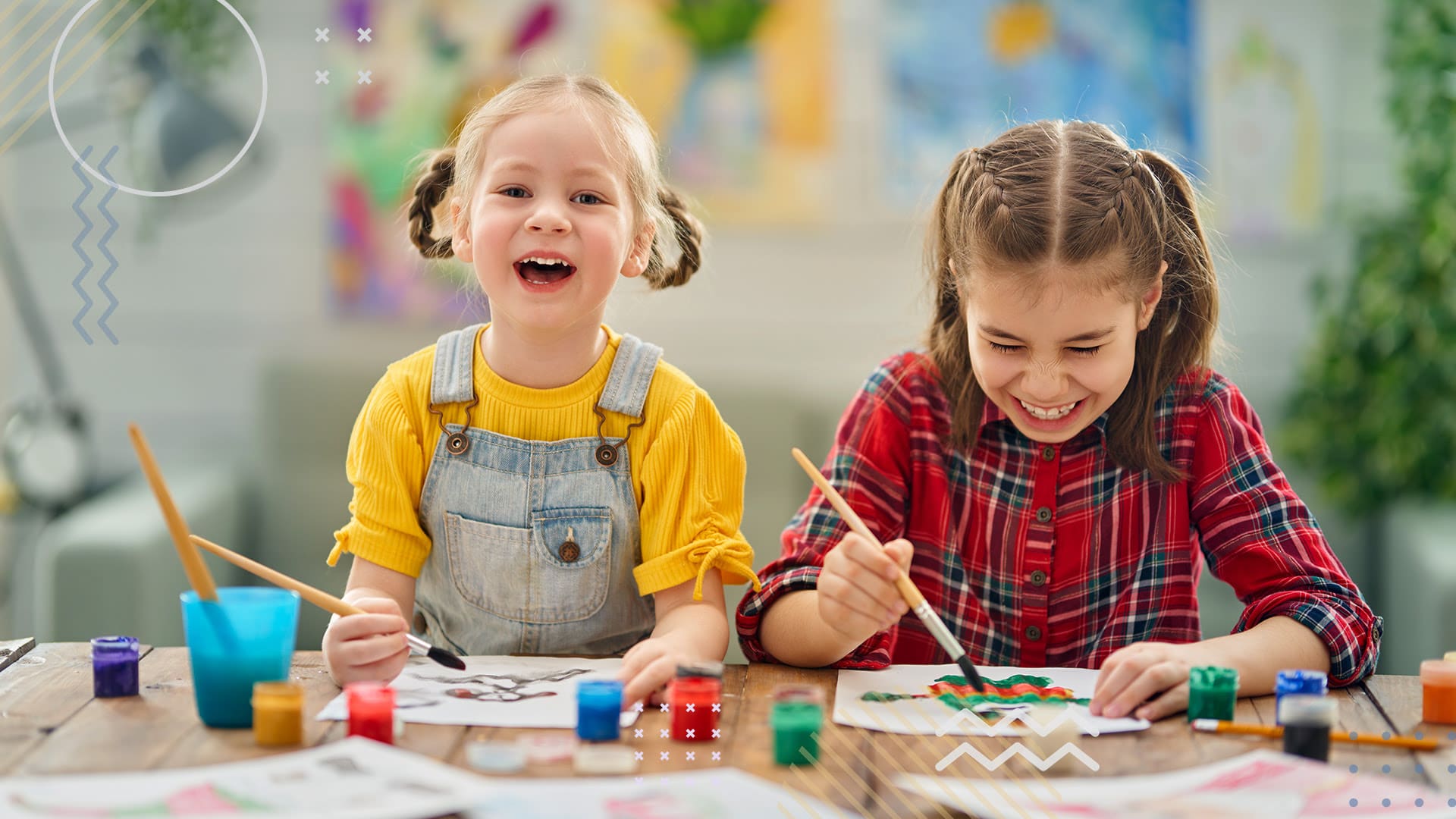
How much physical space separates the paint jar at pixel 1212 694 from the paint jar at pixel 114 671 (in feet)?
2.75

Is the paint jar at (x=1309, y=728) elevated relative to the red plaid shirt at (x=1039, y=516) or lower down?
lower down

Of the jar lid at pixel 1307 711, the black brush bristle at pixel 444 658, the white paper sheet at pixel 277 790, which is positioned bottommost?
the white paper sheet at pixel 277 790

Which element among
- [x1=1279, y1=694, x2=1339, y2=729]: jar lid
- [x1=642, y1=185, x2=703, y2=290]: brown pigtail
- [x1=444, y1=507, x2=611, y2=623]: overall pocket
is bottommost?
[x1=1279, y1=694, x2=1339, y2=729]: jar lid

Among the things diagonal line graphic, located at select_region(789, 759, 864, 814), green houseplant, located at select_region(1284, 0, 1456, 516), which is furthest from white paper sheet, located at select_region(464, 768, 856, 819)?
green houseplant, located at select_region(1284, 0, 1456, 516)

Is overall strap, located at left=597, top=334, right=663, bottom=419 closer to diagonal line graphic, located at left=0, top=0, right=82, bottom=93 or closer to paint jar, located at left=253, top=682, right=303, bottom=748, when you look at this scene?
paint jar, located at left=253, top=682, right=303, bottom=748

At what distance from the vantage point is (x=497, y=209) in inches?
50.1

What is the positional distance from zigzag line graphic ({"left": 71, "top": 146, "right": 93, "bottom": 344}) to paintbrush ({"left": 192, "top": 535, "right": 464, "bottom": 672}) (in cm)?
202

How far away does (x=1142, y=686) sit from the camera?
1081 mm

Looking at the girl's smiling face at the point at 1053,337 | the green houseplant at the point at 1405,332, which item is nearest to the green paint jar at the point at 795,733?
the girl's smiling face at the point at 1053,337

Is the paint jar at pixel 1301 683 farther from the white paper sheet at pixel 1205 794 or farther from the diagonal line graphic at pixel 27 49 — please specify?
the diagonal line graphic at pixel 27 49

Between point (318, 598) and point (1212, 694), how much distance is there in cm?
70

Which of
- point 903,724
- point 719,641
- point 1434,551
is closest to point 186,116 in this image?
point 719,641

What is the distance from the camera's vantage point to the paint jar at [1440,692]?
42.7 inches

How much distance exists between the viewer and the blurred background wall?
2.87m
